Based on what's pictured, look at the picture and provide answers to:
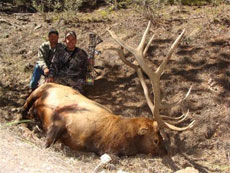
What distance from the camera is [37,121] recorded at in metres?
5.79

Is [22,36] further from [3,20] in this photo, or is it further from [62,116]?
[62,116]

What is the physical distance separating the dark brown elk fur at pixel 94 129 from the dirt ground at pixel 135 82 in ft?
0.46

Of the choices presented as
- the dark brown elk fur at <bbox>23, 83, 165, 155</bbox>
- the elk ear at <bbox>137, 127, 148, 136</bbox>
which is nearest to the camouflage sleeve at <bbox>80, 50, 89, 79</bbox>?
the dark brown elk fur at <bbox>23, 83, 165, 155</bbox>

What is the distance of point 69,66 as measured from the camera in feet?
22.0

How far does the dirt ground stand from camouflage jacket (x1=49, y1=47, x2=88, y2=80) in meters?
0.51

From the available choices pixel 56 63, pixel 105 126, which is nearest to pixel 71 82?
pixel 56 63

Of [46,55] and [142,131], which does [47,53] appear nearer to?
[46,55]

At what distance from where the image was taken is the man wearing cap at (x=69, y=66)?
6.60 meters

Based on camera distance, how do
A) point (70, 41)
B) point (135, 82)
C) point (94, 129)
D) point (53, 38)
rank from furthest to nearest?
1. point (135, 82)
2. point (53, 38)
3. point (70, 41)
4. point (94, 129)

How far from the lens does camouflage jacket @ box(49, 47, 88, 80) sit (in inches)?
261

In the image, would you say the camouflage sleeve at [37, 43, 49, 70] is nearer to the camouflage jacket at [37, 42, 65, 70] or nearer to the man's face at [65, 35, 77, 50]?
the camouflage jacket at [37, 42, 65, 70]

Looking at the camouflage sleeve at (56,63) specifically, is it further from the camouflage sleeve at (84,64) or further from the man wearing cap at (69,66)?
the camouflage sleeve at (84,64)

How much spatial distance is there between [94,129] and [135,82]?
2.28m

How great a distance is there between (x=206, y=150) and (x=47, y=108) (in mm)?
2565
